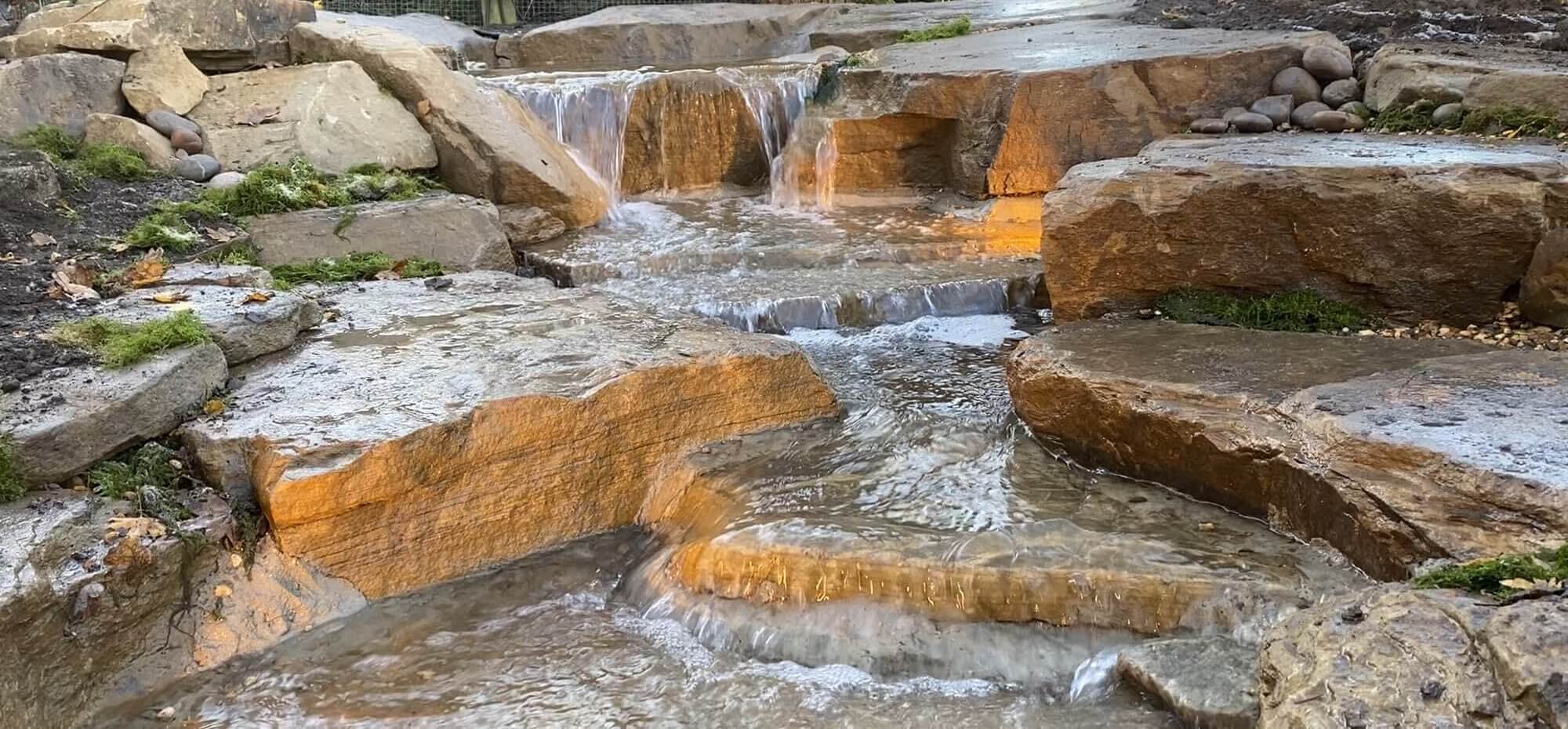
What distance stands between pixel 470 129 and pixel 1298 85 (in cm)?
500

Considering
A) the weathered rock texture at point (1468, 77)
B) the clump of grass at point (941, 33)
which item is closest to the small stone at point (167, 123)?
the clump of grass at point (941, 33)

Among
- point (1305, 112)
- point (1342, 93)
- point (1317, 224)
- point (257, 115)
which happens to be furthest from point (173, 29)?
point (1342, 93)

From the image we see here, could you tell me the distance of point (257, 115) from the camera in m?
6.61

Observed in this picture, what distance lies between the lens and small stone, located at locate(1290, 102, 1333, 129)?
233 inches

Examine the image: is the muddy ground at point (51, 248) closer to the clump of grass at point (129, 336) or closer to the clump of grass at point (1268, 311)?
the clump of grass at point (129, 336)

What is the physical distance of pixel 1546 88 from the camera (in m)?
4.91

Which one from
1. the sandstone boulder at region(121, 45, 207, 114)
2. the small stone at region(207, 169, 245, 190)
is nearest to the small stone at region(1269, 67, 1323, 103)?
the small stone at region(207, 169, 245, 190)

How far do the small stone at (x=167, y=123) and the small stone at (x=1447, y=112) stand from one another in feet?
21.7

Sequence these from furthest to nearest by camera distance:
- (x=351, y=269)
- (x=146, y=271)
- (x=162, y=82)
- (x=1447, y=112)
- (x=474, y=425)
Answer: (x=162, y=82) → (x=351, y=269) → (x=1447, y=112) → (x=146, y=271) → (x=474, y=425)

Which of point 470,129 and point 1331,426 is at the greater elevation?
point 470,129

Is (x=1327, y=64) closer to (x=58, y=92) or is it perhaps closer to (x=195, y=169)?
(x=195, y=169)

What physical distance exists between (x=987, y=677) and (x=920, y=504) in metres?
0.75

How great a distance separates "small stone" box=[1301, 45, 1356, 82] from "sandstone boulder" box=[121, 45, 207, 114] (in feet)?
22.0

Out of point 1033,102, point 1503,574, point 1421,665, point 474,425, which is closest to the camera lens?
point 1421,665
